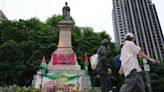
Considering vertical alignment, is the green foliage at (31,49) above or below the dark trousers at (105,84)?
above

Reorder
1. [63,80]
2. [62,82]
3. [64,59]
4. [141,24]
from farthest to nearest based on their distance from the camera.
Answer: [141,24]
[64,59]
[63,80]
[62,82]

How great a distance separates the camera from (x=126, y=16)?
7531 cm

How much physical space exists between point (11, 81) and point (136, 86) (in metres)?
18.9

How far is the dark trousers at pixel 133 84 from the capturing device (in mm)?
4090

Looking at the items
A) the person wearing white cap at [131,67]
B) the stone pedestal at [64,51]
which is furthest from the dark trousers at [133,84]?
the stone pedestal at [64,51]

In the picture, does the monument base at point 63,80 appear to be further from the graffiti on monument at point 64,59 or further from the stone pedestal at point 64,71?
the graffiti on monument at point 64,59

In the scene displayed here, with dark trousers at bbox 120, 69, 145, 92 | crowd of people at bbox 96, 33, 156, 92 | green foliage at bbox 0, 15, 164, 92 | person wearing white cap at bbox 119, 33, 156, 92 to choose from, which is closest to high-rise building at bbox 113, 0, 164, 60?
green foliage at bbox 0, 15, 164, 92

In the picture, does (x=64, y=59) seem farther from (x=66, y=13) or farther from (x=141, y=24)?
(x=141, y=24)

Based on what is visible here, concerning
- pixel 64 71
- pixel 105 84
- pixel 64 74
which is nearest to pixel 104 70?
pixel 105 84

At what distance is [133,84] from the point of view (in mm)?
4117

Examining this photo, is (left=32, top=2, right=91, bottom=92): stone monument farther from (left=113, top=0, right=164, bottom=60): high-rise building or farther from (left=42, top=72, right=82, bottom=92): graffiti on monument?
(left=113, top=0, right=164, bottom=60): high-rise building

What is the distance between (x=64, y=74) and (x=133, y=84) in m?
10.4

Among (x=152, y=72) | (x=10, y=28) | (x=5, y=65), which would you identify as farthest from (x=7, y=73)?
(x=152, y=72)

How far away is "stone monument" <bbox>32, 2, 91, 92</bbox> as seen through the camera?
13344 millimetres
